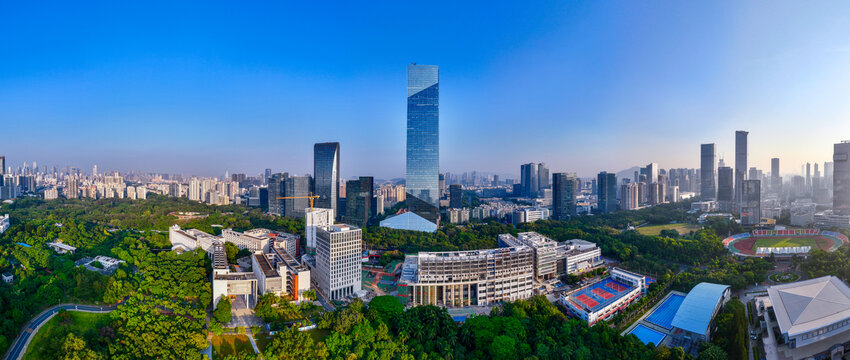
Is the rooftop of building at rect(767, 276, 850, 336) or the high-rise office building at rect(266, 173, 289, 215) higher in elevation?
the high-rise office building at rect(266, 173, 289, 215)

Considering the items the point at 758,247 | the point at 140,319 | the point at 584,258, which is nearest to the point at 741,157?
the point at 758,247

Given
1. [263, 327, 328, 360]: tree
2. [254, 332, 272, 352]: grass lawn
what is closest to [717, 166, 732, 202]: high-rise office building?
[263, 327, 328, 360]: tree

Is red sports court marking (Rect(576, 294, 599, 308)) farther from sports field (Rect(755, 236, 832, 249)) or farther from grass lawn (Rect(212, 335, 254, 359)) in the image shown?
sports field (Rect(755, 236, 832, 249))

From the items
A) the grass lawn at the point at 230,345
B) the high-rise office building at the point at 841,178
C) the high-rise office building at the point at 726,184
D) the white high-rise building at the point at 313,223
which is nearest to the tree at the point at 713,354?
the grass lawn at the point at 230,345

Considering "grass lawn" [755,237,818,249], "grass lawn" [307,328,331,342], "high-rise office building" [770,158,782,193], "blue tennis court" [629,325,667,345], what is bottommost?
"blue tennis court" [629,325,667,345]

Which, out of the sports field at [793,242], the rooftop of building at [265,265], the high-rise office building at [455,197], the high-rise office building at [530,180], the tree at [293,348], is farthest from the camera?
the high-rise office building at [530,180]

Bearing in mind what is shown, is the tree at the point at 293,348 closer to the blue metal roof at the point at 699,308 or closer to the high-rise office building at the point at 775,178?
the blue metal roof at the point at 699,308

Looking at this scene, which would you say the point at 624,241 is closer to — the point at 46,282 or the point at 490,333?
the point at 490,333
